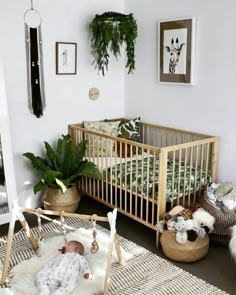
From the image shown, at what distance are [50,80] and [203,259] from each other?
2265 mm

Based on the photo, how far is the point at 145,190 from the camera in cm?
300

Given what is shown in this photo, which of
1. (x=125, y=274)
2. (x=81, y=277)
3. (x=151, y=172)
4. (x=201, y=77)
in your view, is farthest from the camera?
(x=201, y=77)

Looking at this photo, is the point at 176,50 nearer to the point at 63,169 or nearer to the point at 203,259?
the point at 63,169

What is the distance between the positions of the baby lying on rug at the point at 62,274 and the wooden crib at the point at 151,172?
80 centimetres

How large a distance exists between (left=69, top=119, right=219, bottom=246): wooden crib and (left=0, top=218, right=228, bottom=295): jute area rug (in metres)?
0.34

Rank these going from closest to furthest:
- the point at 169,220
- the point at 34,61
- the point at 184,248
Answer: the point at 184,248
the point at 169,220
the point at 34,61

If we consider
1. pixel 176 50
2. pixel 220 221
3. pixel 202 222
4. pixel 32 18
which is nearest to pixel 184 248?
pixel 202 222

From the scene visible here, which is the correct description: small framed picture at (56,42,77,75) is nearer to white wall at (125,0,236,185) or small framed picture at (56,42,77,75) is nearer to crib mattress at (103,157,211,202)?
white wall at (125,0,236,185)

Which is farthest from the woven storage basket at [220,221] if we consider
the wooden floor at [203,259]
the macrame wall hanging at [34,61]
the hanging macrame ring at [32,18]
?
Answer: the hanging macrame ring at [32,18]

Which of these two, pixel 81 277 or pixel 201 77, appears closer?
pixel 81 277

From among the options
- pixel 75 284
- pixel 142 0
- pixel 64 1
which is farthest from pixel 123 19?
pixel 75 284

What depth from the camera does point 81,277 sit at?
241cm

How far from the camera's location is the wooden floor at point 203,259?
8.22ft

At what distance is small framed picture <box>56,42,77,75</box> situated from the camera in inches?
143
